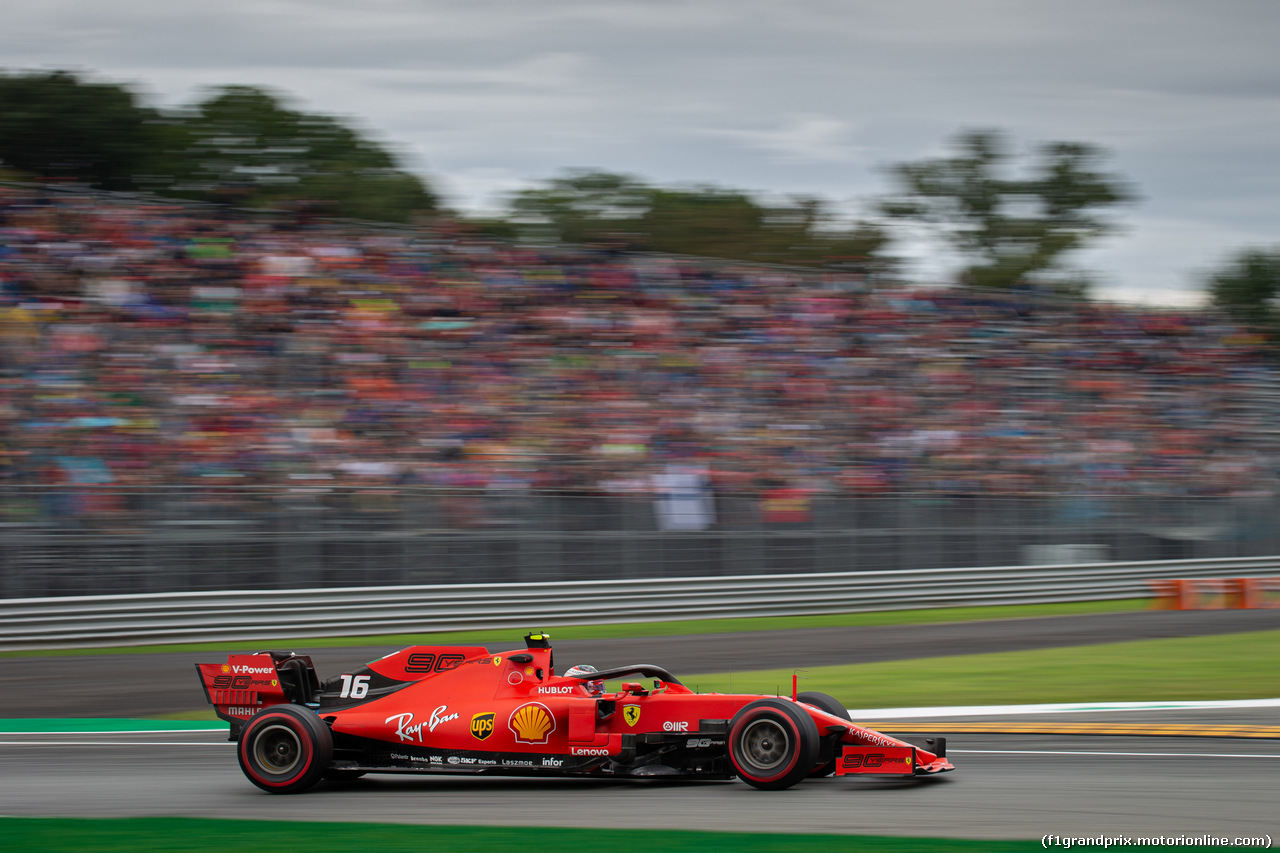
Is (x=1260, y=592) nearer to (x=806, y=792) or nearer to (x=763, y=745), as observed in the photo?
(x=806, y=792)

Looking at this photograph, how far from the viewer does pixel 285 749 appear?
7109 mm

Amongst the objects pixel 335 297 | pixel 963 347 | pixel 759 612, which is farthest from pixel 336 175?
pixel 759 612

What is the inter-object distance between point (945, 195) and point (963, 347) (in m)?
17.9

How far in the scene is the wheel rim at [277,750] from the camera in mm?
7070

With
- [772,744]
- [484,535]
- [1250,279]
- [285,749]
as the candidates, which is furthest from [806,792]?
[1250,279]

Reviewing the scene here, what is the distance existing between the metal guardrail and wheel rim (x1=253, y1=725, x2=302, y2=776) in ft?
23.8

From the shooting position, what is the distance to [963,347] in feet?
68.1

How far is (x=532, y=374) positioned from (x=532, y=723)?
35.7ft

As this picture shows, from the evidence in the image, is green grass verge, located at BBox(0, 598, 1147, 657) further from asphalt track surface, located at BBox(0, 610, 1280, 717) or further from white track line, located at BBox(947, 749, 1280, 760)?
white track line, located at BBox(947, 749, 1280, 760)

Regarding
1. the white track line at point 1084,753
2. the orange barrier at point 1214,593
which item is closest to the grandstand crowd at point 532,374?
the orange barrier at point 1214,593

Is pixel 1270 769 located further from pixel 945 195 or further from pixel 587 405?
pixel 945 195

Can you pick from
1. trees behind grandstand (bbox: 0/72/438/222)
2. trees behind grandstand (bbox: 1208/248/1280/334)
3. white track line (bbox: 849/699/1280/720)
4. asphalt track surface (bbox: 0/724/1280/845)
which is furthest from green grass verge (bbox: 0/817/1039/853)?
trees behind grandstand (bbox: 1208/248/1280/334)

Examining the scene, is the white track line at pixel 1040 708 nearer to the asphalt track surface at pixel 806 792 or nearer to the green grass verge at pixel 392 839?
the asphalt track surface at pixel 806 792

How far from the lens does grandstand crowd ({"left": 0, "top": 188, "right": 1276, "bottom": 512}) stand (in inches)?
596
